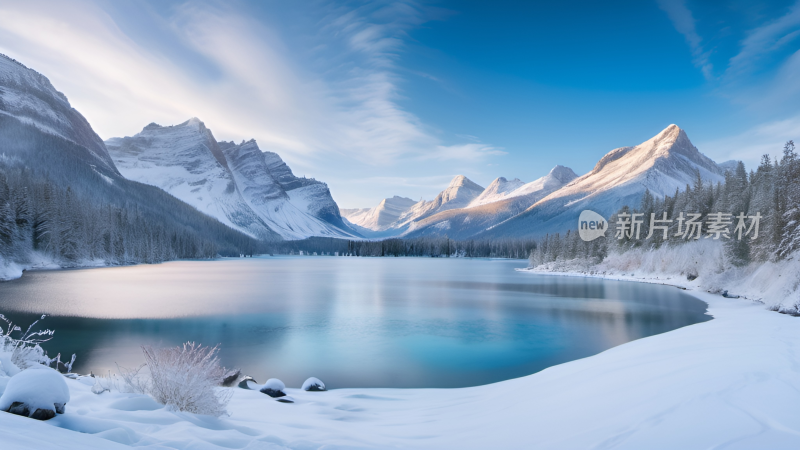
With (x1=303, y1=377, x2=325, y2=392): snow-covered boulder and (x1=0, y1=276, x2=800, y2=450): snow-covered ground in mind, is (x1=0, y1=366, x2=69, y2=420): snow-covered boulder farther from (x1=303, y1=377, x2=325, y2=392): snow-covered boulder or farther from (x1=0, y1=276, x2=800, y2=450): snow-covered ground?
(x1=303, y1=377, x2=325, y2=392): snow-covered boulder

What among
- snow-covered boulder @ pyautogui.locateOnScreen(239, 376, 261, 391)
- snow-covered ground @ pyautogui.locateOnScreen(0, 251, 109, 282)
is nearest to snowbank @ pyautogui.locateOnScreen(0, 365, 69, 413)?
snow-covered boulder @ pyautogui.locateOnScreen(239, 376, 261, 391)

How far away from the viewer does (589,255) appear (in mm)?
84312

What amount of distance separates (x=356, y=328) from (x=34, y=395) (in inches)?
792

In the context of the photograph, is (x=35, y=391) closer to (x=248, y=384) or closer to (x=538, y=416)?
(x=248, y=384)

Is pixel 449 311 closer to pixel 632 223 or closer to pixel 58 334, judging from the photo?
pixel 58 334

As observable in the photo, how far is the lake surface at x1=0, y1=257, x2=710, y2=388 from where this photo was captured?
53.6 ft

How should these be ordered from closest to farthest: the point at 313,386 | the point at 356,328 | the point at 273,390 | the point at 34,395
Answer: the point at 34,395
the point at 273,390
the point at 313,386
the point at 356,328

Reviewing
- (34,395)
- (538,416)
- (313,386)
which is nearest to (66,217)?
(313,386)

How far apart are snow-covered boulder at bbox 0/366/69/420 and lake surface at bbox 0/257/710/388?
9359mm

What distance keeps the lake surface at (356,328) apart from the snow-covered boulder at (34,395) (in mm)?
9359

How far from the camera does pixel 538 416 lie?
770cm

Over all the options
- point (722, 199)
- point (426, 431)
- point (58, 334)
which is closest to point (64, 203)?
point (58, 334)

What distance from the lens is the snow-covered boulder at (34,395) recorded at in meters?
5.25

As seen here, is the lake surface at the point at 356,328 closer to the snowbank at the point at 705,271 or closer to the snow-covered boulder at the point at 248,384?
the snow-covered boulder at the point at 248,384
